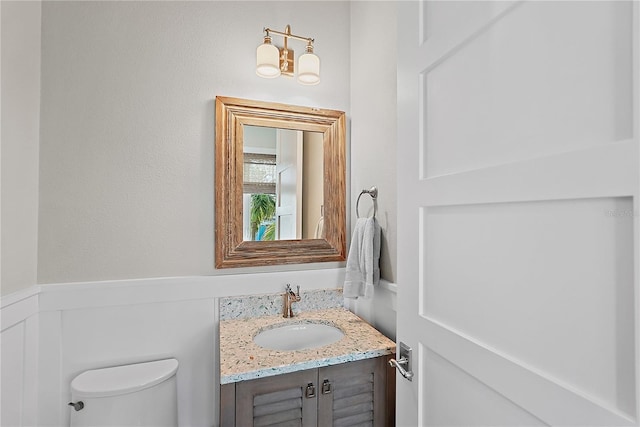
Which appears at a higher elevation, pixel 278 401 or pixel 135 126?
pixel 135 126

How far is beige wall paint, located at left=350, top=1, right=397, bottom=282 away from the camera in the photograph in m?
1.46

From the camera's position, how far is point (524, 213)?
60 centimetres

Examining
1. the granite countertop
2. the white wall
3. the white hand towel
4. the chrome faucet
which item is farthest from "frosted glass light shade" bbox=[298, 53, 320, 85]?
the granite countertop

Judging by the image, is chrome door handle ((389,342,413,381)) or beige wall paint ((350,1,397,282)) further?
beige wall paint ((350,1,397,282))

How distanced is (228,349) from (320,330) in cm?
48

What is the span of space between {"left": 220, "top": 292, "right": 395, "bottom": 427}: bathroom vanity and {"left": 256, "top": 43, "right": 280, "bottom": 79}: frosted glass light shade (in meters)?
1.25

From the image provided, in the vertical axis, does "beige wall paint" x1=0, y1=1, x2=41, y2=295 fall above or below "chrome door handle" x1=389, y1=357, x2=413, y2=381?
above

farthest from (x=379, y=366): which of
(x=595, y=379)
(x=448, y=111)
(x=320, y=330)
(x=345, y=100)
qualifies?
(x=345, y=100)

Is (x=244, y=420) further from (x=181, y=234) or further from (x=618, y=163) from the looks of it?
(x=618, y=163)

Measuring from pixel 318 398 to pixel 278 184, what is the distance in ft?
→ 3.22

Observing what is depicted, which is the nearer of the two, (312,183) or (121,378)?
(121,378)

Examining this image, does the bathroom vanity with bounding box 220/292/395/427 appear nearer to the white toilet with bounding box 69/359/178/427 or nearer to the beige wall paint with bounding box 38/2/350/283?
the white toilet with bounding box 69/359/178/427

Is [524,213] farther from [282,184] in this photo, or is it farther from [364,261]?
[282,184]

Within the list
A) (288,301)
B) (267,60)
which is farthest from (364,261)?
(267,60)
